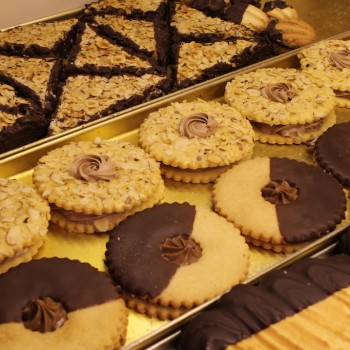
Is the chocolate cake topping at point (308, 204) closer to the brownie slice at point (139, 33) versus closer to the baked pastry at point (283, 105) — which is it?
the baked pastry at point (283, 105)

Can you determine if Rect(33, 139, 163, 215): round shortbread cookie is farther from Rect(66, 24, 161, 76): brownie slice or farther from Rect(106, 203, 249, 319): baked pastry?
Rect(66, 24, 161, 76): brownie slice

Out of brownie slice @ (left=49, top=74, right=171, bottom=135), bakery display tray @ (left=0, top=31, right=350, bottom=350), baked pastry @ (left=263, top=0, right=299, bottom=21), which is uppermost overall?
baked pastry @ (left=263, top=0, right=299, bottom=21)

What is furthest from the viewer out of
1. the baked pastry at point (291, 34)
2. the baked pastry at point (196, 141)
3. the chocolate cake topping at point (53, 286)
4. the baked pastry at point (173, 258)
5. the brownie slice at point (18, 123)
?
the baked pastry at point (291, 34)

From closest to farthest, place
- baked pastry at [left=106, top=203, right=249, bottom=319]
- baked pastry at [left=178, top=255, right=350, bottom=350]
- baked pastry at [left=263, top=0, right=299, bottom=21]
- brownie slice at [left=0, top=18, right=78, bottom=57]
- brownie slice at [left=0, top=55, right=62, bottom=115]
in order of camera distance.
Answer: baked pastry at [left=178, top=255, right=350, bottom=350] → baked pastry at [left=106, top=203, right=249, bottom=319] → brownie slice at [left=0, top=55, right=62, bottom=115] → brownie slice at [left=0, top=18, right=78, bottom=57] → baked pastry at [left=263, top=0, right=299, bottom=21]

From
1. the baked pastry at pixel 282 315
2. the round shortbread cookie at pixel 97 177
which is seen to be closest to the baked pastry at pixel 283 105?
Answer: the round shortbread cookie at pixel 97 177

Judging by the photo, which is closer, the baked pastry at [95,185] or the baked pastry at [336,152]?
the baked pastry at [95,185]

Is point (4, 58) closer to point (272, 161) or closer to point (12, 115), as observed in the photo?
point (12, 115)

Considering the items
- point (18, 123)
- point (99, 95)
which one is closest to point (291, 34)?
point (99, 95)

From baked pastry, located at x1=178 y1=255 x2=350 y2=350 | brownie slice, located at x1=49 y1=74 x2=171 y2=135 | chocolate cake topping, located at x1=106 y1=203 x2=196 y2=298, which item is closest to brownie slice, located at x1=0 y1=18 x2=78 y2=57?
brownie slice, located at x1=49 y1=74 x2=171 y2=135

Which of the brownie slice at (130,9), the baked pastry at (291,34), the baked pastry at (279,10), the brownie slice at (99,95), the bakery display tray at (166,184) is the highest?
the brownie slice at (130,9)
